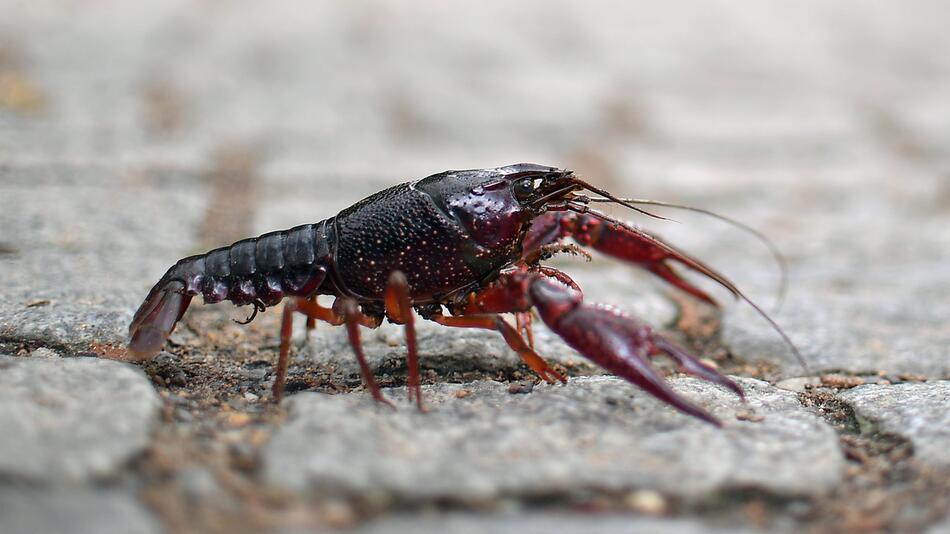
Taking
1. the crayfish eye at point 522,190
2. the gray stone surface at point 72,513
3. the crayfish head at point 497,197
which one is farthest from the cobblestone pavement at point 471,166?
the crayfish eye at point 522,190

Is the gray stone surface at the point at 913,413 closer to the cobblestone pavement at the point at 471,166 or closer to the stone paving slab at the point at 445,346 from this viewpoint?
the cobblestone pavement at the point at 471,166

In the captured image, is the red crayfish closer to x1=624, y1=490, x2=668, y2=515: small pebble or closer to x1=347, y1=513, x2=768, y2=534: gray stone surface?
x1=624, y1=490, x2=668, y2=515: small pebble

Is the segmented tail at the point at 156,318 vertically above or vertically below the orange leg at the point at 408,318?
below

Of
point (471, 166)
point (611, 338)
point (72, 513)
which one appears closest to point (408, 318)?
point (611, 338)

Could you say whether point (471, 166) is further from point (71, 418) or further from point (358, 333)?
point (71, 418)

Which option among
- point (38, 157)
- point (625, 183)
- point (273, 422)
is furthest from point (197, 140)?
point (273, 422)

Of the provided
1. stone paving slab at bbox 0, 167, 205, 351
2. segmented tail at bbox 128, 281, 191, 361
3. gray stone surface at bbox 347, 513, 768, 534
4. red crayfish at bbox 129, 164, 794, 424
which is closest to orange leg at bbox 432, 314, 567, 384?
red crayfish at bbox 129, 164, 794, 424

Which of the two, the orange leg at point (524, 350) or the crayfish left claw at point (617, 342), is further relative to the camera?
the orange leg at point (524, 350)
